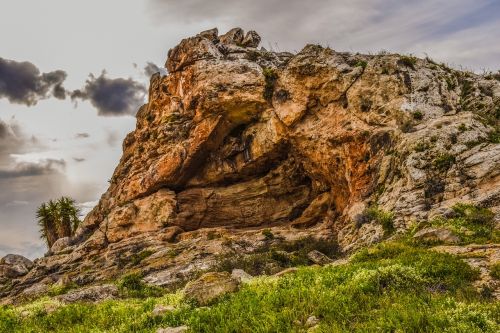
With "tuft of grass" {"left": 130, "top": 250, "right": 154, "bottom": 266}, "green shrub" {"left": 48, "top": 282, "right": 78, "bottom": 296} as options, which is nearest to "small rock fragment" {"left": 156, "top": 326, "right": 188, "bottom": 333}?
"green shrub" {"left": 48, "top": 282, "right": 78, "bottom": 296}

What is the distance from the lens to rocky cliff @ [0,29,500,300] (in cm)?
3006

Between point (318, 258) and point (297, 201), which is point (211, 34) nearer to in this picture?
point (297, 201)

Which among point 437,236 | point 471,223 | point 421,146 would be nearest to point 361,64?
point 421,146

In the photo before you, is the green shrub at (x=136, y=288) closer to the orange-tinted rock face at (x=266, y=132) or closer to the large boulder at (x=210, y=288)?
the large boulder at (x=210, y=288)

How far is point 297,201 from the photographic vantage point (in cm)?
5138

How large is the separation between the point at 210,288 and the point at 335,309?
17.7ft

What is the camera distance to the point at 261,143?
4919cm

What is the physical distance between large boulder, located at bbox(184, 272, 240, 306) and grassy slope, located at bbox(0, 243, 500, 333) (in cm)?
50

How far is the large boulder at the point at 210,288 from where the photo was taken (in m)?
13.7

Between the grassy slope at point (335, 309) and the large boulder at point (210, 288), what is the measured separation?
500mm

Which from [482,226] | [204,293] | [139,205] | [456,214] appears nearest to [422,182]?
[456,214]

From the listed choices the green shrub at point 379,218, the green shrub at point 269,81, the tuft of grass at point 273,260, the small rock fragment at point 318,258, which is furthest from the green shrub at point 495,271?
the green shrub at point 269,81

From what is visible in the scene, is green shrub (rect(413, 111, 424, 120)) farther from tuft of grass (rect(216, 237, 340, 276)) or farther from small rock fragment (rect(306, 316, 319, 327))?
small rock fragment (rect(306, 316, 319, 327))

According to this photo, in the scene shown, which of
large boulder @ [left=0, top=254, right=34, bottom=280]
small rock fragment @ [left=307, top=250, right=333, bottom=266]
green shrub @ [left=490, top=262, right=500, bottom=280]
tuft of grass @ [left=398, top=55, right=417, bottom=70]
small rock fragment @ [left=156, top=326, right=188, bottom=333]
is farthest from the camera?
large boulder @ [left=0, top=254, right=34, bottom=280]
